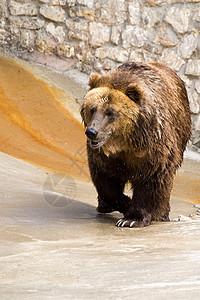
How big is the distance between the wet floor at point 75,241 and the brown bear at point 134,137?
25 centimetres

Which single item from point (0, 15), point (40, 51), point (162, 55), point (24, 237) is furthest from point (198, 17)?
point (24, 237)

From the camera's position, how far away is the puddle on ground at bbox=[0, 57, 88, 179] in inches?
349

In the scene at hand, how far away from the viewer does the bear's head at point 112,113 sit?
13.6ft

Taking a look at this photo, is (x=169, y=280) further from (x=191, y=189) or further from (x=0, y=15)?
(x=0, y=15)

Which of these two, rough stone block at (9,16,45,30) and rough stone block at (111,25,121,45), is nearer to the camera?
rough stone block at (111,25,121,45)

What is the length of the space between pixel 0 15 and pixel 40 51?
1279mm

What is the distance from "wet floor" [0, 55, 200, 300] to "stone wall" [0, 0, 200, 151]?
10.4 ft

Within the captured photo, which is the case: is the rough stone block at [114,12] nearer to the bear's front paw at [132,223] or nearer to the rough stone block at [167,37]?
the rough stone block at [167,37]

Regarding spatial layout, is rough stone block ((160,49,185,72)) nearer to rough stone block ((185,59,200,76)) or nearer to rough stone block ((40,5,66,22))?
rough stone block ((185,59,200,76))

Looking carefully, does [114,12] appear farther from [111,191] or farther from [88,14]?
[111,191]

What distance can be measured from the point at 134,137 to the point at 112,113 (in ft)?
0.95

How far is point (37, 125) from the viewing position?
10156mm

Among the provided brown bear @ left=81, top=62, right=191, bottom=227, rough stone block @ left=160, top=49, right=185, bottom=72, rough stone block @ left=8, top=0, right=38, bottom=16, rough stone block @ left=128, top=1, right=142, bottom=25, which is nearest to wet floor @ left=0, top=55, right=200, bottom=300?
brown bear @ left=81, top=62, right=191, bottom=227

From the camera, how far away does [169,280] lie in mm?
2455
